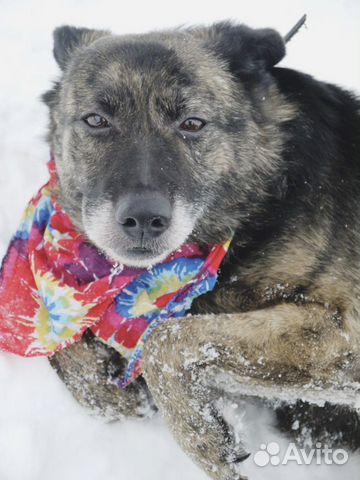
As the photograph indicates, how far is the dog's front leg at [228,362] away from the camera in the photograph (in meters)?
2.72

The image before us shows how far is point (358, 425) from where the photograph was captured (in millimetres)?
3188

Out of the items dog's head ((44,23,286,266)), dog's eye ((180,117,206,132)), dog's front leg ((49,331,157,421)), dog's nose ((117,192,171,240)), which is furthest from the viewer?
dog's front leg ((49,331,157,421))

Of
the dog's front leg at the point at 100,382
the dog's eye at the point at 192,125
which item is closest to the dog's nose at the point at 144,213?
the dog's eye at the point at 192,125

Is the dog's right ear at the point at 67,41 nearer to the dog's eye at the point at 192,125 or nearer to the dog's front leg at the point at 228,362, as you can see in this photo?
the dog's eye at the point at 192,125

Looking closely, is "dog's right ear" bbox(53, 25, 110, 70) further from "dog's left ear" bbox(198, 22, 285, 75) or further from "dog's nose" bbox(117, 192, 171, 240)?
"dog's nose" bbox(117, 192, 171, 240)

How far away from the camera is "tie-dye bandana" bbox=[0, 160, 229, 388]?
10.0 feet

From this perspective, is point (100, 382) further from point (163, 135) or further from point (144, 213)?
point (163, 135)

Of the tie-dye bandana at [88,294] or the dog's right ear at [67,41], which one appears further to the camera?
the dog's right ear at [67,41]

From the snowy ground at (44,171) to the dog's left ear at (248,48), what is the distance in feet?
5.47

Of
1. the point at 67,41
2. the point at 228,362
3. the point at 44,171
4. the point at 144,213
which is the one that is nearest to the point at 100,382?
the point at 228,362

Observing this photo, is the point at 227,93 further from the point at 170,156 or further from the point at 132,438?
the point at 132,438

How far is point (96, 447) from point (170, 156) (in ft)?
5.51

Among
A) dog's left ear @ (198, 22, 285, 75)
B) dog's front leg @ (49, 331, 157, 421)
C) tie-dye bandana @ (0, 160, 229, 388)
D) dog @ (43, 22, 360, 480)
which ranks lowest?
dog's front leg @ (49, 331, 157, 421)

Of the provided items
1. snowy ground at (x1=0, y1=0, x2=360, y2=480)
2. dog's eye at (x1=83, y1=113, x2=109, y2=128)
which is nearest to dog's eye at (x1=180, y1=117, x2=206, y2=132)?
dog's eye at (x1=83, y1=113, x2=109, y2=128)
